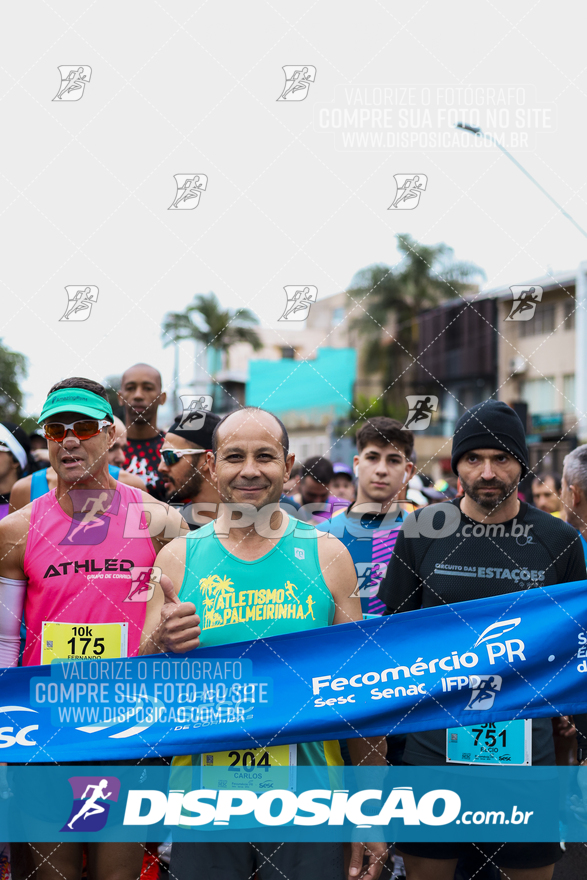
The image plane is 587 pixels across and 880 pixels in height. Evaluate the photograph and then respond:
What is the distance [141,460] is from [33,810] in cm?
242

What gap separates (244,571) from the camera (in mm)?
2551

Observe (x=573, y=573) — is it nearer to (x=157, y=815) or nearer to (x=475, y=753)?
(x=475, y=753)

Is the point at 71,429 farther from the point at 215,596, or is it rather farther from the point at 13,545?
the point at 215,596

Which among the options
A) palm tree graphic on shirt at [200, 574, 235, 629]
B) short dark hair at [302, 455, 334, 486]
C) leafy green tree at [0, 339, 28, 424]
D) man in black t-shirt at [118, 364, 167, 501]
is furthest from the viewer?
leafy green tree at [0, 339, 28, 424]

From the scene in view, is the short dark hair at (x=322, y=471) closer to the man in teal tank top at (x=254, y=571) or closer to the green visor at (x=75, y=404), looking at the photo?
the green visor at (x=75, y=404)

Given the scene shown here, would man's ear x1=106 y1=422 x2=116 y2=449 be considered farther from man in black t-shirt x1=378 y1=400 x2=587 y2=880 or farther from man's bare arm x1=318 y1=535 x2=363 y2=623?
man in black t-shirt x1=378 y1=400 x2=587 y2=880

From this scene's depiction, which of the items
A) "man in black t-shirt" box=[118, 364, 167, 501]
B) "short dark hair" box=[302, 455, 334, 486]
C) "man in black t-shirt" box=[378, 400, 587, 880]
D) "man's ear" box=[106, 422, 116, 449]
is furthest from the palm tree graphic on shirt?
"short dark hair" box=[302, 455, 334, 486]

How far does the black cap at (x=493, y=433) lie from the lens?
297cm

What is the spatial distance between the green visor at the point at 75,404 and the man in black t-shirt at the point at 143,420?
1.67m

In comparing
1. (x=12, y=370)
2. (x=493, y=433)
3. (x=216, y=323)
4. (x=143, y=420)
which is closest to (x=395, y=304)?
(x=216, y=323)

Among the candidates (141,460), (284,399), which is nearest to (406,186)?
(141,460)

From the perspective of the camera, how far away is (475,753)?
9.18 feet

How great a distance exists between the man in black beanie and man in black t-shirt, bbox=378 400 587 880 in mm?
1166

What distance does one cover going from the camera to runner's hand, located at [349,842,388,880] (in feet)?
8.89
